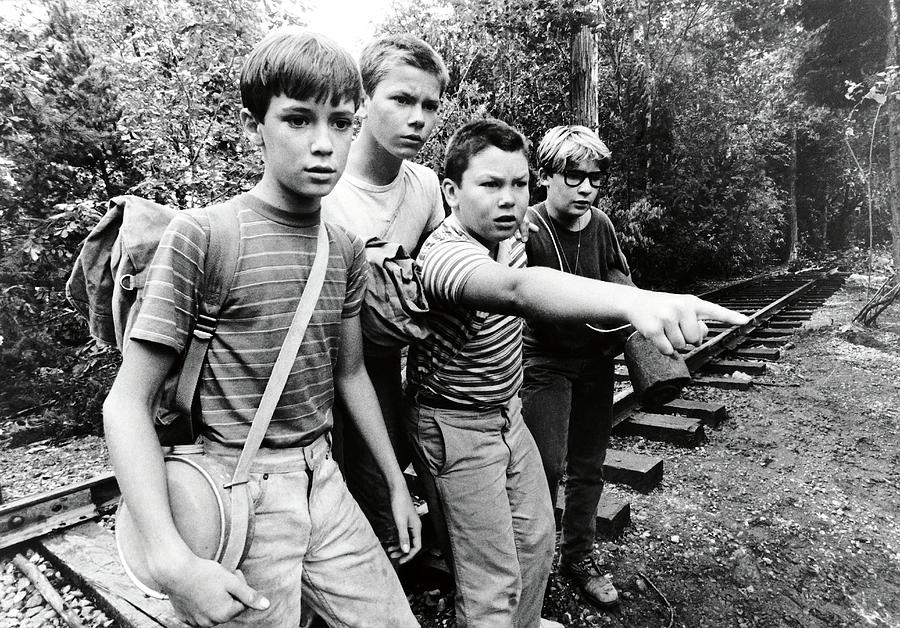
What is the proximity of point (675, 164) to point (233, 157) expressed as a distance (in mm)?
12549

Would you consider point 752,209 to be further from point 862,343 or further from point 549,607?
point 549,607

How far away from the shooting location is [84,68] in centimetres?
529

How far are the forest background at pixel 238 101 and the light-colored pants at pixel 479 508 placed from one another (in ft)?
14.7

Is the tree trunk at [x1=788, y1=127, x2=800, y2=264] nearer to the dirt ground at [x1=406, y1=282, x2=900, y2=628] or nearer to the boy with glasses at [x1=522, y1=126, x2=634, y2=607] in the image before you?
the dirt ground at [x1=406, y1=282, x2=900, y2=628]

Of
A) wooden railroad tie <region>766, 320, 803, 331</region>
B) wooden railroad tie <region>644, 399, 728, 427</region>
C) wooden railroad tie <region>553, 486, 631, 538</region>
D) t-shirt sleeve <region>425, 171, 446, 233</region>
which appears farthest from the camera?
wooden railroad tie <region>766, 320, 803, 331</region>

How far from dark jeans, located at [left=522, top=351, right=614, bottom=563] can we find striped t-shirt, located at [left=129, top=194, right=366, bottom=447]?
1.28 m

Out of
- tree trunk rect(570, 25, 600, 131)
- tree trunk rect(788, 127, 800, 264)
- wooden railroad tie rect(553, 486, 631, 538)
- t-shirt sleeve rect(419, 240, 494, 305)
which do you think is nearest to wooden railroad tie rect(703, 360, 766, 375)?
tree trunk rect(570, 25, 600, 131)

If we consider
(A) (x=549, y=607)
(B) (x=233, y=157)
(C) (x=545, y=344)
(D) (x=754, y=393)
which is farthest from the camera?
(D) (x=754, y=393)

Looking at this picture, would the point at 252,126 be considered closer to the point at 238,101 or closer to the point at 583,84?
the point at 583,84

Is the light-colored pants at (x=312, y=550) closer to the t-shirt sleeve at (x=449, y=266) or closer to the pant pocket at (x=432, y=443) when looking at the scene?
the pant pocket at (x=432, y=443)

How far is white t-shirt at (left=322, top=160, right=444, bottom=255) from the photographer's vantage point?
7.06 ft

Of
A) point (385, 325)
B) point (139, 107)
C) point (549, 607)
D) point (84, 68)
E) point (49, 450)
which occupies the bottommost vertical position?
point (49, 450)

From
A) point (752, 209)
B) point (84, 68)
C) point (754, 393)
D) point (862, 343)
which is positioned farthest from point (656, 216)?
point (84, 68)

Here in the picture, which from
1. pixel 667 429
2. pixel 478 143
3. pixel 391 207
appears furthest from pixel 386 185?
pixel 667 429
